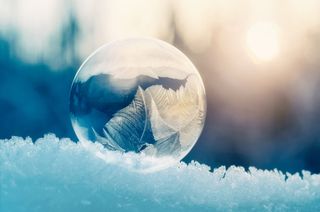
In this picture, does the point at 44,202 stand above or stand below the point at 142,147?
above

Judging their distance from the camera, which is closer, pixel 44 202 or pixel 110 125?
pixel 110 125

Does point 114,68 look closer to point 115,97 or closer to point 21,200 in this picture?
point 115,97

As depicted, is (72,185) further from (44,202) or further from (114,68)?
(114,68)

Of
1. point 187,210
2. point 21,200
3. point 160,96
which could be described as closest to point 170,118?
point 160,96

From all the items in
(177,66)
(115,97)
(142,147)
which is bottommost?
(142,147)

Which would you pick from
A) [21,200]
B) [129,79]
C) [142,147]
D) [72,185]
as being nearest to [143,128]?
[142,147]

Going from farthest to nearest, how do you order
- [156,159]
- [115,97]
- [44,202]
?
[44,202] → [156,159] → [115,97]

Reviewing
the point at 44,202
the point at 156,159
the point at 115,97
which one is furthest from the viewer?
the point at 44,202
